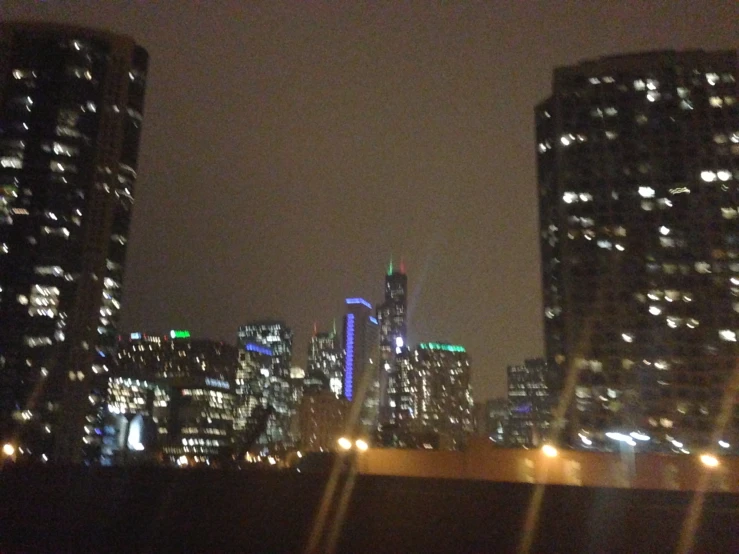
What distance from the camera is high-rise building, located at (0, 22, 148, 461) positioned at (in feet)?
268

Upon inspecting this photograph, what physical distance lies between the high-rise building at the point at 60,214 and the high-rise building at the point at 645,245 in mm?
59489

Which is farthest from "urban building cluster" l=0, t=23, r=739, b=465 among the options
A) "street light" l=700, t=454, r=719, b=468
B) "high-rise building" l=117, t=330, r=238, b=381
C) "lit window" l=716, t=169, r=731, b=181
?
"high-rise building" l=117, t=330, r=238, b=381

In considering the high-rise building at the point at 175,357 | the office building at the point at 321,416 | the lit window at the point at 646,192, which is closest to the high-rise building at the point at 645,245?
the lit window at the point at 646,192

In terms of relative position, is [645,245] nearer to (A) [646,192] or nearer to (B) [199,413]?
(A) [646,192]

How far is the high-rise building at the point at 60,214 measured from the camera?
81.7 m

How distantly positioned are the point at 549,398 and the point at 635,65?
152ft

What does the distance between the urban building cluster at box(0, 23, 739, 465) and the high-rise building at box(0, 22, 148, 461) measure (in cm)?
21

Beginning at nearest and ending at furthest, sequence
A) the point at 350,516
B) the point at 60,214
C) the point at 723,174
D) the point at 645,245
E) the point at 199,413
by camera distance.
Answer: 1. the point at 350,516
2. the point at 723,174
3. the point at 645,245
4. the point at 60,214
5. the point at 199,413

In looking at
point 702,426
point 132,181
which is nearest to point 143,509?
point 702,426

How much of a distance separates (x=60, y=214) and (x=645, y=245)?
75.3 m

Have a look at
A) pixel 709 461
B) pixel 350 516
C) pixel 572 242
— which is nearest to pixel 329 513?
pixel 350 516

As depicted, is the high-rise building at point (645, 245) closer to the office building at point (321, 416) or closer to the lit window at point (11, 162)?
the lit window at point (11, 162)

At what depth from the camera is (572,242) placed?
87812 millimetres

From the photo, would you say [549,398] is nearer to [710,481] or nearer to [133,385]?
[710,481]
